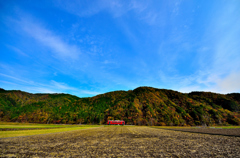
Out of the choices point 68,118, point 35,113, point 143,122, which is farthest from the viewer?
point 35,113

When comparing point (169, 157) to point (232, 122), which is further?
point (232, 122)

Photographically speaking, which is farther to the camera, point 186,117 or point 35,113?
point 35,113

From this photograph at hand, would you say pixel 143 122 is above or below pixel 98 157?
below

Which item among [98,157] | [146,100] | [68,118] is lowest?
[68,118]

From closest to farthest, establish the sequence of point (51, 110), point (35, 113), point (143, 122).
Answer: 1. point (143, 122)
2. point (35, 113)
3. point (51, 110)

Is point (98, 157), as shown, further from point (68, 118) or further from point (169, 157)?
point (68, 118)

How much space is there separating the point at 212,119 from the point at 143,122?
10504cm

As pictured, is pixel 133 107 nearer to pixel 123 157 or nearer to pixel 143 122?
pixel 143 122

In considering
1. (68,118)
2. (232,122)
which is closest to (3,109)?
(68,118)

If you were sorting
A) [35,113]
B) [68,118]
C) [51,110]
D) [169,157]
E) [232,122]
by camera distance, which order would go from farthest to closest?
[51,110]
[35,113]
[68,118]
[232,122]
[169,157]

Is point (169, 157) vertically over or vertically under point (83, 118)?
over

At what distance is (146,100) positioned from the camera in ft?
584

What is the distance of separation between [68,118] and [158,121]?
4979 inches

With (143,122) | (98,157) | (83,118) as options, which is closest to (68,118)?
(83,118)
